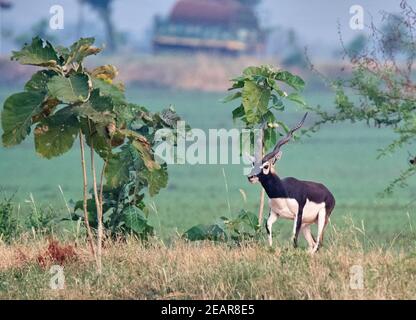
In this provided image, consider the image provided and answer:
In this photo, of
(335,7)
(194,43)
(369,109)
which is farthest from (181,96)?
(369,109)

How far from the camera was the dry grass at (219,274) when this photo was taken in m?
8.91

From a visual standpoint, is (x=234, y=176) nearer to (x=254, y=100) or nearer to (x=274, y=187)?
(x=254, y=100)

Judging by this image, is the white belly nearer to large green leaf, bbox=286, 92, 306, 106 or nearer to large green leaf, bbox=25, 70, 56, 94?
large green leaf, bbox=286, 92, 306, 106

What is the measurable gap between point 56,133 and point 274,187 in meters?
1.86

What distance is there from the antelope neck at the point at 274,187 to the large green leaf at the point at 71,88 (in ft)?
5.84

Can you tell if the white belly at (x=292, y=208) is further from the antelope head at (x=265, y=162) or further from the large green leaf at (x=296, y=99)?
the large green leaf at (x=296, y=99)

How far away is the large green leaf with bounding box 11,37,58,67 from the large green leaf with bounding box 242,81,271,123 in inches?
67.9

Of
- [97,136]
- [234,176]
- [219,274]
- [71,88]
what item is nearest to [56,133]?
[97,136]

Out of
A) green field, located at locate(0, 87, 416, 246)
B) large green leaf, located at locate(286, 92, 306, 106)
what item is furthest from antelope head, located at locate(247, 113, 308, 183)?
Answer: green field, located at locate(0, 87, 416, 246)

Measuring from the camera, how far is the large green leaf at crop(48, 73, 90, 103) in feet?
30.1

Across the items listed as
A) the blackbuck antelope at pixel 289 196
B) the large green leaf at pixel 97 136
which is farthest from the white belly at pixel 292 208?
the large green leaf at pixel 97 136

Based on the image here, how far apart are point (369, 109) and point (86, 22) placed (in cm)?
3787

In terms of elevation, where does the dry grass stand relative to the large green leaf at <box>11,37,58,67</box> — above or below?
below
